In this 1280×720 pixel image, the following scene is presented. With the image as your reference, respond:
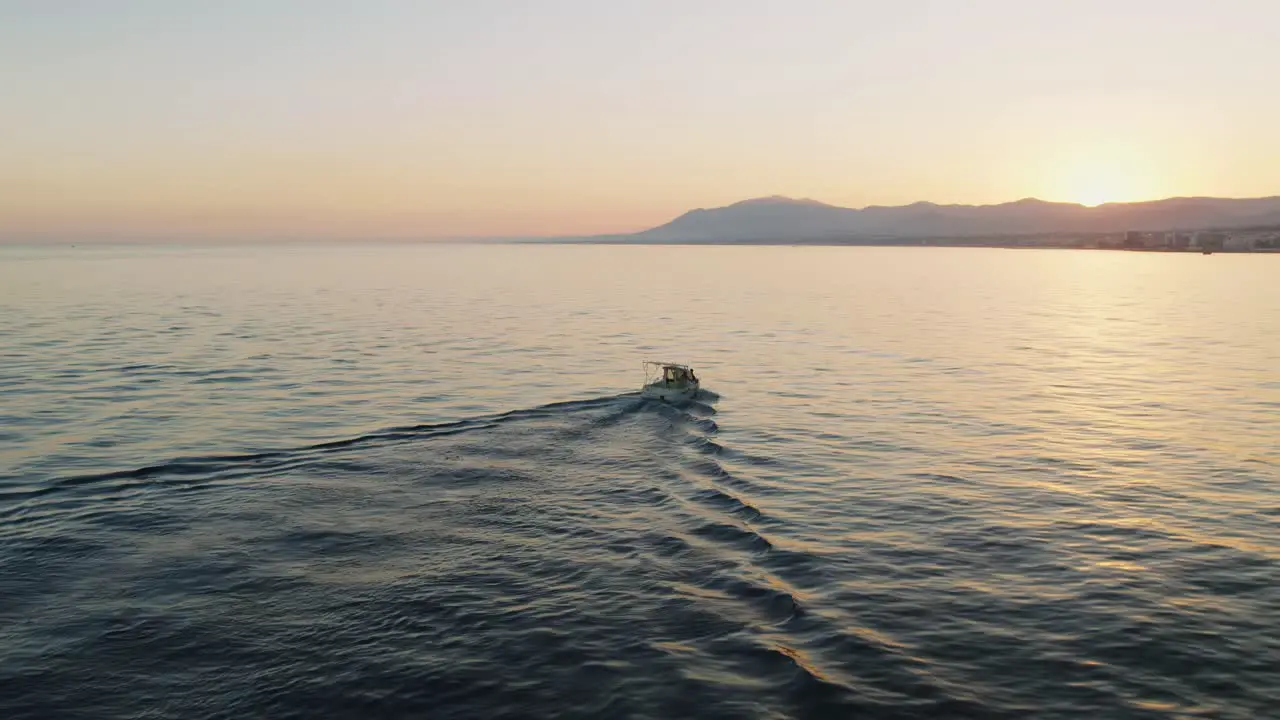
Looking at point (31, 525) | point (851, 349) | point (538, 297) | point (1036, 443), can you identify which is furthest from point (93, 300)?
point (1036, 443)

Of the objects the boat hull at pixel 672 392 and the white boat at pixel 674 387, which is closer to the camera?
the boat hull at pixel 672 392

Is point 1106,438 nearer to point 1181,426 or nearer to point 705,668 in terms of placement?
point 1181,426

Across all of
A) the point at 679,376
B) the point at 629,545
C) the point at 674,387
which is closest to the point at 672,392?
the point at 674,387

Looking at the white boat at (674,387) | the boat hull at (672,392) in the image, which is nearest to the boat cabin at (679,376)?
the white boat at (674,387)

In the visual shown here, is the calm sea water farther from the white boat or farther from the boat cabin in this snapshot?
the boat cabin

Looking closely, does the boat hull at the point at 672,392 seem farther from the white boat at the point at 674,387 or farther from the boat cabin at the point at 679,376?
the boat cabin at the point at 679,376

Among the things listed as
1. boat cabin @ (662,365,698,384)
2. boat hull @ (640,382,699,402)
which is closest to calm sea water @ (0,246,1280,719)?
boat hull @ (640,382,699,402)

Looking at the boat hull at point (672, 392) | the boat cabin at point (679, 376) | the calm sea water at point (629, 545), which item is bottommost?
the calm sea water at point (629, 545)

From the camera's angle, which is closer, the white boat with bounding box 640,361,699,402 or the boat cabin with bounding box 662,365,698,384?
the white boat with bounding box 640,361,699,402

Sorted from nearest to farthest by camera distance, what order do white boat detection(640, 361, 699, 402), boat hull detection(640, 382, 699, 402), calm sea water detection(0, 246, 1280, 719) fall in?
calm sea water detection(0, 246, 1280, 719) < boat hull detection(640, 382, 699, 402) < white boat detection(640, 361, 699, 402)
